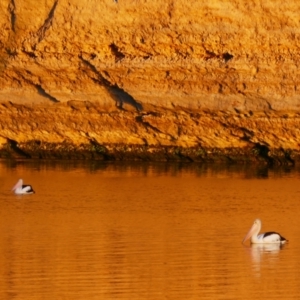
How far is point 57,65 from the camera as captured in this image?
89.1 ft

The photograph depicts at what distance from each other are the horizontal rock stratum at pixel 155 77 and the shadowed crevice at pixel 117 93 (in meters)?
0.02

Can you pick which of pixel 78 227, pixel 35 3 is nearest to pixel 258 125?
→ pixel 35 3

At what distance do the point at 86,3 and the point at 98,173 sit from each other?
10.2 ft

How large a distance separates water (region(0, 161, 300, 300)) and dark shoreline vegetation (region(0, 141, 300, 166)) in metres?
0.51

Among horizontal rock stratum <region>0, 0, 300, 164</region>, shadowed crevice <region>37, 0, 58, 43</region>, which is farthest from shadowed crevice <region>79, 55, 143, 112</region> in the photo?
shadowed crevice <region>37, 0, 58, 43</region>

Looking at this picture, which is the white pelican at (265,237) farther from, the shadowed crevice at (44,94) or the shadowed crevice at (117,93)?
the shadowed crevice at (44,94)

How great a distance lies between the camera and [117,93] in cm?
2748

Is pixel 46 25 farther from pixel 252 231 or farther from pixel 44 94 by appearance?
pixel 252 231

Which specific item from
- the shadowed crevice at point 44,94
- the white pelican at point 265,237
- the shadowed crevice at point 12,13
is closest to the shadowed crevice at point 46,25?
the shadowed crevice at point 12,13

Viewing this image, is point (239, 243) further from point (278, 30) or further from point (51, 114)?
point (51, 114)

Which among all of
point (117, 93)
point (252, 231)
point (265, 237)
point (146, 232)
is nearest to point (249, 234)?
point (252, 231)

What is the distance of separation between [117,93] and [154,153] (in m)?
1.67

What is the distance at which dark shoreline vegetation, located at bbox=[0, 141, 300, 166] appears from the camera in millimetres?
28109

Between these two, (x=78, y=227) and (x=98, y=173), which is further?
(x=98, y=173)
